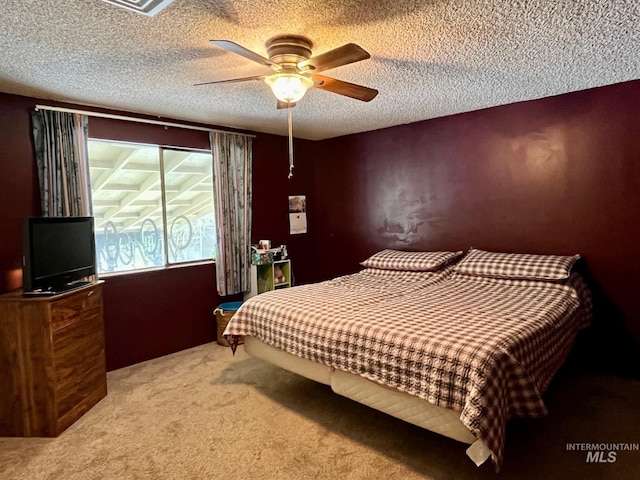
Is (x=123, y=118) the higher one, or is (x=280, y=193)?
(x=123, y=118)

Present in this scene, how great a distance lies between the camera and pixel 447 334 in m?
2.03

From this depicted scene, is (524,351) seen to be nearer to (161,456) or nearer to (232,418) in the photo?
(232,418)

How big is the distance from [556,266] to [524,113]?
137 centimetres

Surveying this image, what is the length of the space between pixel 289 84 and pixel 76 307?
6.62 ft

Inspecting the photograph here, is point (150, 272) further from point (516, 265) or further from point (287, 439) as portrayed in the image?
point (516, 265)

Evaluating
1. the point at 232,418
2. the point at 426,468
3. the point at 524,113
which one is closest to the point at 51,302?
the point at 232,418

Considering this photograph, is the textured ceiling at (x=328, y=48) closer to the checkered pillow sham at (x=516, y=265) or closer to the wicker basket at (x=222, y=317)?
the checkered pillow sham at (x=516, y=265)

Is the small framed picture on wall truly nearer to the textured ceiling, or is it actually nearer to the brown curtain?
the textured ceiling

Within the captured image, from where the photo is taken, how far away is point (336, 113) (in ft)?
11.9

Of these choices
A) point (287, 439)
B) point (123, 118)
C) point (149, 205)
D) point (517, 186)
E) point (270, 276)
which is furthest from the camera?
Result: point (270, 276)

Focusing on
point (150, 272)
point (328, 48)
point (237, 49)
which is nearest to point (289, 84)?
point (328, 48)

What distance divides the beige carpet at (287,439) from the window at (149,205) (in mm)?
1236

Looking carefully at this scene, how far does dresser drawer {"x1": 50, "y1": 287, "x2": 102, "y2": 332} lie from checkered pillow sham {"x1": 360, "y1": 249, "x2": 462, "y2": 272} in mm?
2519

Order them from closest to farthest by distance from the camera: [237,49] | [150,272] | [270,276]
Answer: [237,49]
[150,272]
[270,276]
